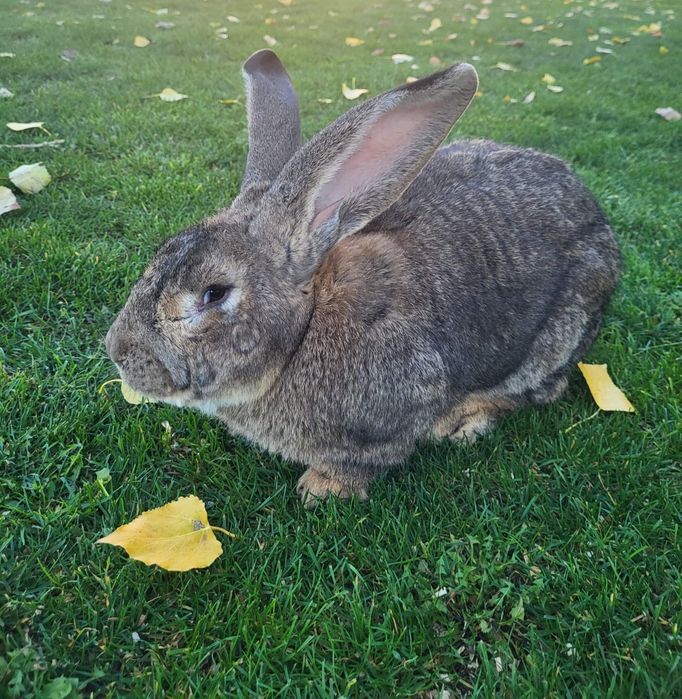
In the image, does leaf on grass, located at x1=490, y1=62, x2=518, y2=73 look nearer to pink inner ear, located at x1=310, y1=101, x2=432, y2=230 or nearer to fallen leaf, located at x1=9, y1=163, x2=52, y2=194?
fallen leaf, located at x1=9, y1=163, x2=52, y2=194

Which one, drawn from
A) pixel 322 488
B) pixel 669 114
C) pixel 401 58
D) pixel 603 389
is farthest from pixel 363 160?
pixel 401 58

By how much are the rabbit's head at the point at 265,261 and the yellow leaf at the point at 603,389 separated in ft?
4.64

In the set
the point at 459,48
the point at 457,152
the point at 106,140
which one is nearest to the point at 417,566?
the point at 457,152

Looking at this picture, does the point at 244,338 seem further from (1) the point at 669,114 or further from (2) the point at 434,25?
(2) the point at 434,25

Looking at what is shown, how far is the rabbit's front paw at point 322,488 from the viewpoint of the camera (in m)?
2.53

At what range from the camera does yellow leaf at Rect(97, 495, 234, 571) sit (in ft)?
6.64

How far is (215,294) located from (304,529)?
92cm

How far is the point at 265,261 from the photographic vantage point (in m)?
2.32

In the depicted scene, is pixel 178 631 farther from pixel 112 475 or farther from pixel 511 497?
pixel 511 497

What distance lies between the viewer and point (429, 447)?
2.81m

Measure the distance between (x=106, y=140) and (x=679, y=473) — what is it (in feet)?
15.3

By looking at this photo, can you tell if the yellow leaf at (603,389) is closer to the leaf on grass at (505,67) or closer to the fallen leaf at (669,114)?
the fallen leaf at (669,114)

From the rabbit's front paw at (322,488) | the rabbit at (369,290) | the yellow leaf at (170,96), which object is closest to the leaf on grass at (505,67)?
the yellow leaf at (170,96)

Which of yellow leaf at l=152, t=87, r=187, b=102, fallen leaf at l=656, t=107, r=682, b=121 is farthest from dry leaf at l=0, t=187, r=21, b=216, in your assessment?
fallen leaf at l=656, t=107, r=682, b=121
